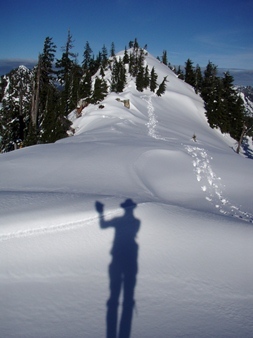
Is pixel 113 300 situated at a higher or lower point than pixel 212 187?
lower

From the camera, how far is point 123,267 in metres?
4.47

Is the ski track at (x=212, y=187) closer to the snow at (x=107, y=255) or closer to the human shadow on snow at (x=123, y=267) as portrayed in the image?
the snow at (x=107, y=255)

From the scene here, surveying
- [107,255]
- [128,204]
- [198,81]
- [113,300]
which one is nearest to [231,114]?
[198,81]

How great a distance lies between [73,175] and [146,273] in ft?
14.2

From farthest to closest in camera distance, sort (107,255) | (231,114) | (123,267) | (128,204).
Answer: (231,114) → (128,204) → (107,255) → (123,267)

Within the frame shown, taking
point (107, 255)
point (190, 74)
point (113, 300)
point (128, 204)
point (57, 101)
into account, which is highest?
point (190, 74)

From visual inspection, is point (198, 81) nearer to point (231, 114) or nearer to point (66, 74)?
point (231, 114)

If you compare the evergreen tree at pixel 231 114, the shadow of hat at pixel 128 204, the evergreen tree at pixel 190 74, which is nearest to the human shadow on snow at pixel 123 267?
the shadow of hat at pixel 128 204

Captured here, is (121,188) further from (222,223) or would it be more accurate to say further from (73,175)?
(222,223)

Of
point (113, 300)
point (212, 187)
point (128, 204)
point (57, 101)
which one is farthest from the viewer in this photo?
point (57, 101)

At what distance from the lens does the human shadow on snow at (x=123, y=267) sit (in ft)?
11.5

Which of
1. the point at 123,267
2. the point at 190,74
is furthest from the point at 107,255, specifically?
the point at 190,74

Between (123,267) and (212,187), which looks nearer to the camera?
(123,267)

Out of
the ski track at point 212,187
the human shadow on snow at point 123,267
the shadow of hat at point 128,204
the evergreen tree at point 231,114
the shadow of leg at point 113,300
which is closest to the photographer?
the shadow of leg at point 113,300
